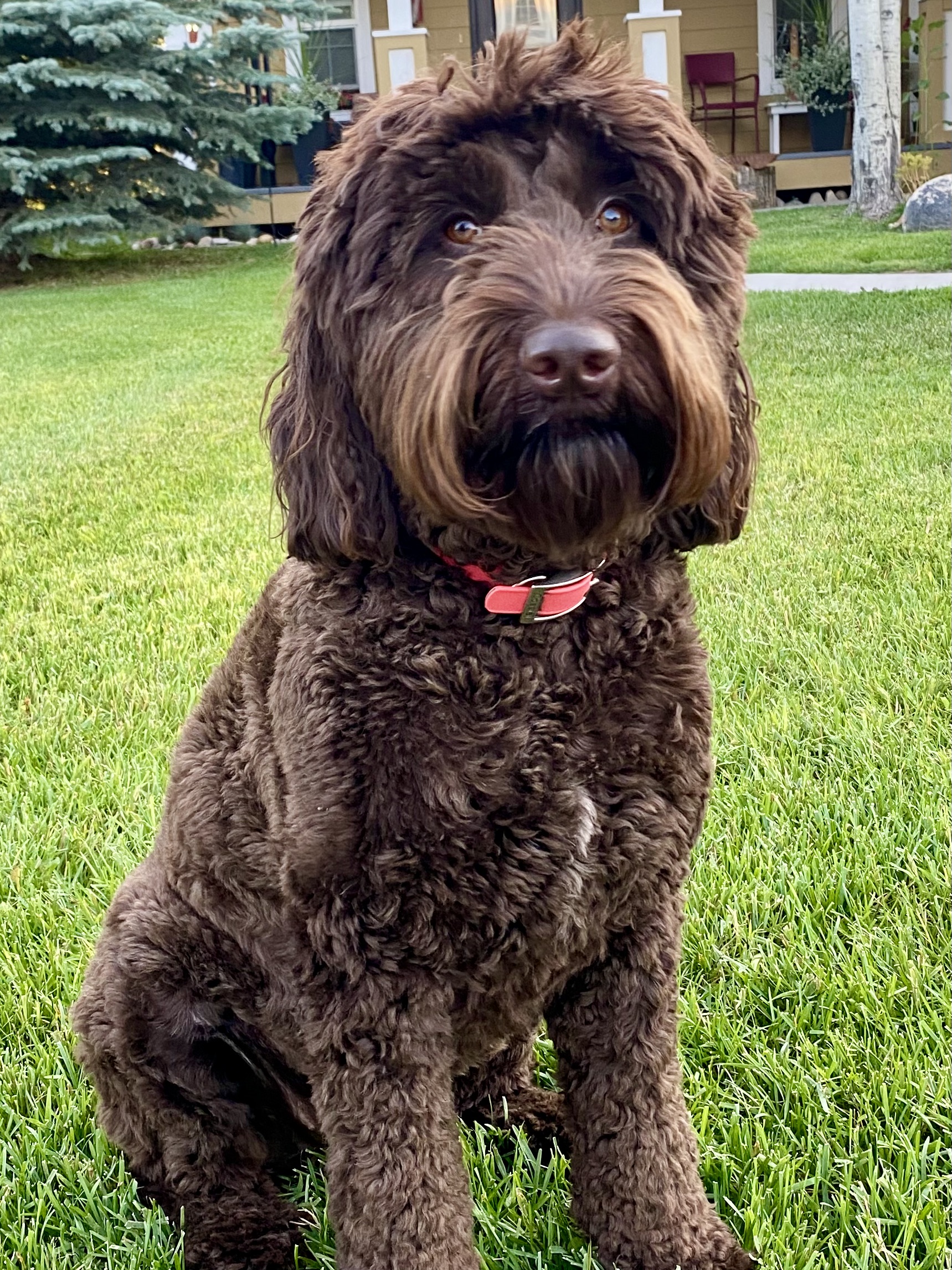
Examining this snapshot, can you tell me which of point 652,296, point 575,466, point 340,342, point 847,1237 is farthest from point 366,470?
point 847,1237

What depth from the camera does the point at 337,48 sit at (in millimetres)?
21234

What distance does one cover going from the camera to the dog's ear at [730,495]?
79.2 inches

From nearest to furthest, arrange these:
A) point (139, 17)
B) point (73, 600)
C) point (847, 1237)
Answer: point (847, 1237) → point (73, 600) → point (139, 17)

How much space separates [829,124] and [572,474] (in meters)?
20.6

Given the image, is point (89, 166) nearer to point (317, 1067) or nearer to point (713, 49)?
point (713, 49)

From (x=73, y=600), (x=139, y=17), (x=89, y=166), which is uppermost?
(x=139, y=17)

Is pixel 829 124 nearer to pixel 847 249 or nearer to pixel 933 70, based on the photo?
pixel 933 70

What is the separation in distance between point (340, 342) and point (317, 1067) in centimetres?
112

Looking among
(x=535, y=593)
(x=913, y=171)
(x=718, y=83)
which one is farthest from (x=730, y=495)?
(x=718, y=83)

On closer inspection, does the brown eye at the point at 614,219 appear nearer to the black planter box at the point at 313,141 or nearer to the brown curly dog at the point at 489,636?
the brown curly dog at the point at 489,636

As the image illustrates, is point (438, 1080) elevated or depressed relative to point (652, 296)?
depressed

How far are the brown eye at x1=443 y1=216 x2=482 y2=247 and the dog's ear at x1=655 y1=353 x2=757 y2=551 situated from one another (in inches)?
19.3

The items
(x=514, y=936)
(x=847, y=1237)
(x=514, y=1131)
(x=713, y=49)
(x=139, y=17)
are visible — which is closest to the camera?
(x=514, y=936)

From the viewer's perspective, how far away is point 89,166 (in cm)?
1548
